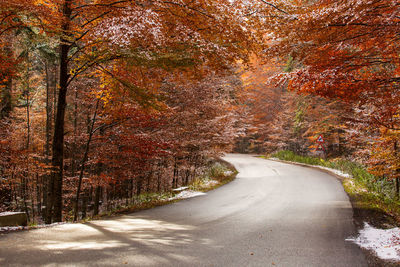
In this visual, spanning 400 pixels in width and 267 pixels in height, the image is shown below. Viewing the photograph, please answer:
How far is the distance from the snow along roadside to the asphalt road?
257 millimetres

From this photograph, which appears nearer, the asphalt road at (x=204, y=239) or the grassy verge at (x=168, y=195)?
the asphalt road at (x=204, y=239)

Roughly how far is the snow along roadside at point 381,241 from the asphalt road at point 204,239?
257 mm

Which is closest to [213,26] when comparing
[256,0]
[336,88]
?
[256,0]

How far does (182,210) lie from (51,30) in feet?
18.7

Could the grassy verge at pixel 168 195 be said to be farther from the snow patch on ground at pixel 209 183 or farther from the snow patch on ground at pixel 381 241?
the snow patch on ground at pixel 381 241

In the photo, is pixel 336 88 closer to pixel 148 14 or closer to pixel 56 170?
pixel 148 14

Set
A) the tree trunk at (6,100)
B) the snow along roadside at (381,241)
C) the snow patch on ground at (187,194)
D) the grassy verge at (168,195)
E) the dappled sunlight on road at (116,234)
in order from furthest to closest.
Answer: the tree trunk at (6,100) → the snow patch on ground at (187,194) → the grassy verge at (168,195) → the dappled sunlight on road at (116,234) → the snow along roadside at (381,241)

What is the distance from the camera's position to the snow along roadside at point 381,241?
167 inches

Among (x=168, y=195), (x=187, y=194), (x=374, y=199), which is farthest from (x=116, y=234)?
(x=374, y=199)

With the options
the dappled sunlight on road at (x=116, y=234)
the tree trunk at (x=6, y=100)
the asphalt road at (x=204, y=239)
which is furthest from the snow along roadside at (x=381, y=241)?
the tree trunk at (x=6, y=100)

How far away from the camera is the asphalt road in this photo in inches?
153

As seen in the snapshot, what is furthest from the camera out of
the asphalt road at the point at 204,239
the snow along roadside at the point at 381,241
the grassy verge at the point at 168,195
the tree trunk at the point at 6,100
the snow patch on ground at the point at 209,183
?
the snow patch on ground at the point at 209,183

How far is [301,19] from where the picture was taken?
543cm

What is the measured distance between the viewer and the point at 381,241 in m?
4.77
